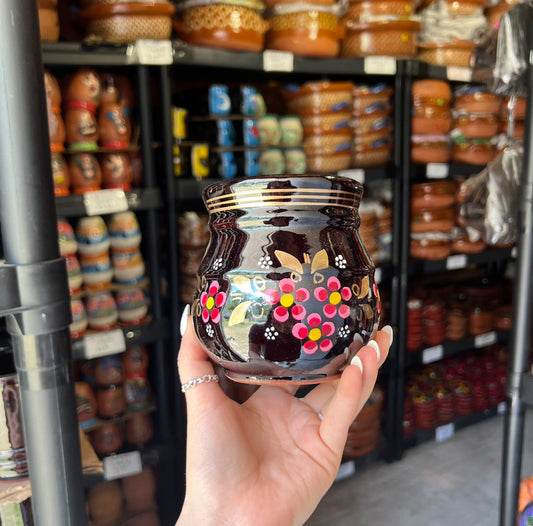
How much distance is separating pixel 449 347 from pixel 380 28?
4.62 ft

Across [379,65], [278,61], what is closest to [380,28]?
[379,65]

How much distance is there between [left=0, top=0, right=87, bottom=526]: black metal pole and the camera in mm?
513

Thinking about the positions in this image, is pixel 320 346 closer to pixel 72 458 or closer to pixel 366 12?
pixel 72 458

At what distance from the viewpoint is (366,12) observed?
205 centimetres

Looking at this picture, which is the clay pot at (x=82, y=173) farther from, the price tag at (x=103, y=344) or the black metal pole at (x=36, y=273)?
the black metal pole at (x=36, y=273)

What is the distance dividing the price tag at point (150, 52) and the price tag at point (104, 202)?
38 centimetres

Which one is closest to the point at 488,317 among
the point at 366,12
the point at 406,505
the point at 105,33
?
the point at 406,505

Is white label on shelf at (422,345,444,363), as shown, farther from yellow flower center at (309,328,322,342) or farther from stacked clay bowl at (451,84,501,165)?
yellow flower center at (309,328,322,342)

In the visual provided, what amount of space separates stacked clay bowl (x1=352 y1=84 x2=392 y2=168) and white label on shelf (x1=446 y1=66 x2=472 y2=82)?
1.04 feet

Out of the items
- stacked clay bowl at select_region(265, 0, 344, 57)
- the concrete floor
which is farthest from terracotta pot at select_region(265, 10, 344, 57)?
the concrete floor

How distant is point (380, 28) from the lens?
207 cm

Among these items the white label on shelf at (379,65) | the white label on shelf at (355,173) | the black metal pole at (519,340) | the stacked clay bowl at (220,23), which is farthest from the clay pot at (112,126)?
the black metal pole at (519,340)

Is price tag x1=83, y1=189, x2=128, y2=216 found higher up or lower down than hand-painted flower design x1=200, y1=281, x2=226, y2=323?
higher up

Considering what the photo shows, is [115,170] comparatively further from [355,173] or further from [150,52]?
[355,173]
